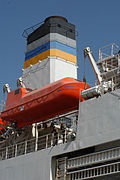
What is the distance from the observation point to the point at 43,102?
49.1 ft

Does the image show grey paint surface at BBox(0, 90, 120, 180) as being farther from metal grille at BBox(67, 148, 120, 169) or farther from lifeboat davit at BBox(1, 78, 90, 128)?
lifeboat davit at BBox(1, 78, 90, 128)

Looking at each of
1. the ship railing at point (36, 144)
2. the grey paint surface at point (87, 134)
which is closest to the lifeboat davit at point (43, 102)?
the ship railing at point (36, 144)

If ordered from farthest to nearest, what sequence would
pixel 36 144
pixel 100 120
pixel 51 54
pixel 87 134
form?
pixel 51 54, pixel 36 144, pixel 87 134, pixel 100 120

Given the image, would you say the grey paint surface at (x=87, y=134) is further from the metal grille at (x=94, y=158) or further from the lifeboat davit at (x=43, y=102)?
the lifeboat davit at (x=43, y=102)

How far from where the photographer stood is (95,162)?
11125 millimetres

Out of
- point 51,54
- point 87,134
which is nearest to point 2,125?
point 51,54

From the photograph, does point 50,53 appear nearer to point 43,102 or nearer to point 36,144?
point 43,102

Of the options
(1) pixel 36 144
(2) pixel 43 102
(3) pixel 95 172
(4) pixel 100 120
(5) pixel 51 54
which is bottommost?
(3) pixel 95 172

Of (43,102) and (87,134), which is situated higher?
(43,102)

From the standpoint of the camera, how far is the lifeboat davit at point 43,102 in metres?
14.2

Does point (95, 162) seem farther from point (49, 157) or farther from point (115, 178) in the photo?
point (49, 157)

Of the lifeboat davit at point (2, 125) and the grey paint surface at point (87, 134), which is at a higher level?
the lifeboat davit at point (2, 125)

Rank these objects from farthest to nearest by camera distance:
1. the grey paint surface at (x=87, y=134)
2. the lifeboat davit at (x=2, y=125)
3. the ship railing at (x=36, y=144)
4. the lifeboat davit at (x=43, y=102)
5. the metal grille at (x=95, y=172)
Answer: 1. the lifeboat davit at (x=2, y=125)
2. the lifeboat davit at (x=43, y=102)
3. the ship railing at (x=36, y=144)
4. the grey paint surface at (x=87, y=134)
5. the metal grille at (x=95, y=172)

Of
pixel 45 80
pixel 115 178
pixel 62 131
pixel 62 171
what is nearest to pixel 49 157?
pixel 62 171
